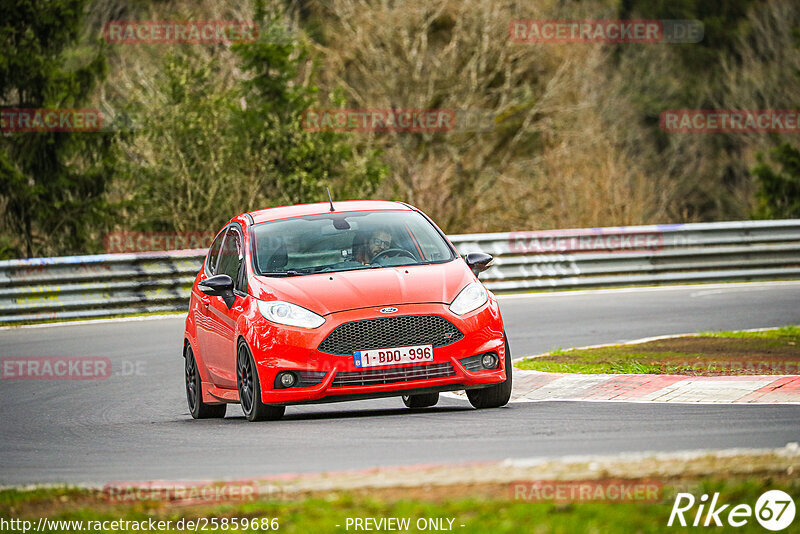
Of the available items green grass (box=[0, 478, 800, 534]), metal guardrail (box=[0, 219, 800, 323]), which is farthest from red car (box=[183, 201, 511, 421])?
metal guardrail (box=[0, 219, 800, 323])

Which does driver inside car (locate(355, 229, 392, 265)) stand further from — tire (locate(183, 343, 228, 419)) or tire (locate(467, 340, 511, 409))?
tire (locate(183, 343, 228, 419))

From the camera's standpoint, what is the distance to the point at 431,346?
9.50 metres

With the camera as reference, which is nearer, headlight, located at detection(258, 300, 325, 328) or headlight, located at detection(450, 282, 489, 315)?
headlight, located at detection(258, 300, 325, 328)

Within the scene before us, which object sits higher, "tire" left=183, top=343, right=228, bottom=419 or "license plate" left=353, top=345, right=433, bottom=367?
"license plate" left=353, top=345, right=433, bottom=367

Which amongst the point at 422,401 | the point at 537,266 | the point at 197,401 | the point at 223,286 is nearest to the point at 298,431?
the point at 223,286

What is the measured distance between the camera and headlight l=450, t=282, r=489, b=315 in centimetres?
970

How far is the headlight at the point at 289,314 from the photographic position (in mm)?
9469

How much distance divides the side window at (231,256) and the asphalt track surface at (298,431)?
4.07 feet

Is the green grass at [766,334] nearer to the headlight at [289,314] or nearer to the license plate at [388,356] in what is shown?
the license plate at [388,356]

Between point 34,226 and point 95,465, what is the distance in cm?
2288

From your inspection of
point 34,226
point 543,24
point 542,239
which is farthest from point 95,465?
point 543,24

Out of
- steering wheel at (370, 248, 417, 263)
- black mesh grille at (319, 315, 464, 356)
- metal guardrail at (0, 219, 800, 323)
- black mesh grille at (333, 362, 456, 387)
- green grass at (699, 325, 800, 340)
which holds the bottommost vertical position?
metal guardrail at (0, 219, 800, 323)

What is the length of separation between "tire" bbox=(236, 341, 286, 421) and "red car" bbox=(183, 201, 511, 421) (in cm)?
1

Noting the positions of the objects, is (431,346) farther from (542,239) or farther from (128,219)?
(128,219)
